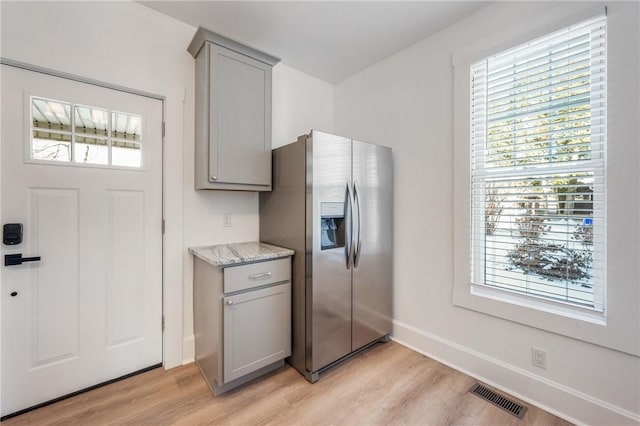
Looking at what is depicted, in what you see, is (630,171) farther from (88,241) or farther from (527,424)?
(88,241)

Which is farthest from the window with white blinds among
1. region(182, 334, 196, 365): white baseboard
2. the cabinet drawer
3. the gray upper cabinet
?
region(182, 334, 196, 365): white baseboard

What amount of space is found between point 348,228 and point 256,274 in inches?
30.9

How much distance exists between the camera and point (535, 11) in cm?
178

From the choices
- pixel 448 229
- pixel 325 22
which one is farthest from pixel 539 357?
pixel 325 22

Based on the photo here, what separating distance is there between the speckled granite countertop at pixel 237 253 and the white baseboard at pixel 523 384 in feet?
4.70

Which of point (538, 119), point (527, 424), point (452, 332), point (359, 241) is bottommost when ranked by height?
point (527, 424)

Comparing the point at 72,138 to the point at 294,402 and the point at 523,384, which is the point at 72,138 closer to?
the point at 294,402

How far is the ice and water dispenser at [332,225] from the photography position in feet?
6.78

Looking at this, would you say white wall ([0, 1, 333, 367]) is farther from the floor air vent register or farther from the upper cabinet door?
the floor air vent register

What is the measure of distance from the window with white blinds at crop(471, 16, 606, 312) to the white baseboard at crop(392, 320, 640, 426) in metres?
0.54

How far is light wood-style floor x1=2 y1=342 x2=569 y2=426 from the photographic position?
1632mm

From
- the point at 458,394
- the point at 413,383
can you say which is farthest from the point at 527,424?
the point at 413,383

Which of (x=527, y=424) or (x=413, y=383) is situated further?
(x=413, y=383)

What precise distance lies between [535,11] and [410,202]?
59.7 inches
